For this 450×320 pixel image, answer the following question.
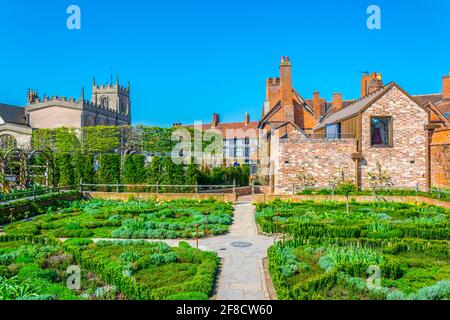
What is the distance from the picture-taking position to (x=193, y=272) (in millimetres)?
9750

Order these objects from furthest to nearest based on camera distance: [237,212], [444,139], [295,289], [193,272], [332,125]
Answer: [332,125], [444,139], [237,212], [193,272], [295,289]

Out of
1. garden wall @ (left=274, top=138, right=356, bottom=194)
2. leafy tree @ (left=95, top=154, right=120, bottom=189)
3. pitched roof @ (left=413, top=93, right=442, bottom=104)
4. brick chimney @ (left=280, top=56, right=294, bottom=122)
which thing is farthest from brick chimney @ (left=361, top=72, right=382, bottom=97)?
leafy tree @ (left=95, top=154, right=120, bottom=189)

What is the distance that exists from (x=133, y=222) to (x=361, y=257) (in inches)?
386

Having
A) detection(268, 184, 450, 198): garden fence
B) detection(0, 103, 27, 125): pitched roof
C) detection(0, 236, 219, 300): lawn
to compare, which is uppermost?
detection(0, 103, 27, 125): pitched roof

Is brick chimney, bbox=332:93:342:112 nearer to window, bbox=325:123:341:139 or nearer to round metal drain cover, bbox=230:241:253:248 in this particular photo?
window, bbox=325:123:341:139

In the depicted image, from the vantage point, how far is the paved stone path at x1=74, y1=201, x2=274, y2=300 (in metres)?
8.41

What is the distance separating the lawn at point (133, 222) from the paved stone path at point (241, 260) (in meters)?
0.80

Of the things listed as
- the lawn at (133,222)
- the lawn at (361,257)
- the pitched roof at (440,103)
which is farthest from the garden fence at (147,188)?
the pitched roof at (440,103)

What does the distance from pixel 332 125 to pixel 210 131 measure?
34.2 meters

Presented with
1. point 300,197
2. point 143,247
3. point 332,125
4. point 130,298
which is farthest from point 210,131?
point 130,298

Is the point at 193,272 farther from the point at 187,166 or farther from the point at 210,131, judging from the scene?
the point at 210,131

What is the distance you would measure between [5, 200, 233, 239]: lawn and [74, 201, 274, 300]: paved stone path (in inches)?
31.5

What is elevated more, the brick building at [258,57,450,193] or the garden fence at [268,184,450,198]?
the brick building at [258,57,450,193]

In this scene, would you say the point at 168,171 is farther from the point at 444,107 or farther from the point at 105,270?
the point at 444,107
